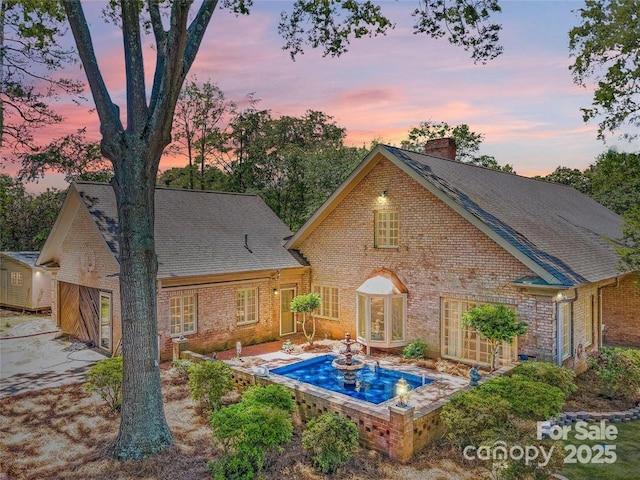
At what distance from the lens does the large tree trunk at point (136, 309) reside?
7.90 metres

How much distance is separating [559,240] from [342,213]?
7.69 metres

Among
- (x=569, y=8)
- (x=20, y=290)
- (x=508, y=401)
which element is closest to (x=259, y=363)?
(x=508, y=401)

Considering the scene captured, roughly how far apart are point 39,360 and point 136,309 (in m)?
9.46

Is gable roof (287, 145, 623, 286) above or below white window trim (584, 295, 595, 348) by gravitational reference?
above

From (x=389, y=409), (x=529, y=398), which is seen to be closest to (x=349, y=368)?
(x=389, y=409)

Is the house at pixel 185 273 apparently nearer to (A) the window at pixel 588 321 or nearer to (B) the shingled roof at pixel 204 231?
(B) the shingled roof at pixel 204 231

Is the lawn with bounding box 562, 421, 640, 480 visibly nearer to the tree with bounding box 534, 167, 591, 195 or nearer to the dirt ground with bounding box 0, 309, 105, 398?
the dirt ground with bounding box 0, 309, 105, 398

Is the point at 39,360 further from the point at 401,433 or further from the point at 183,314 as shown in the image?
the point at 401,433

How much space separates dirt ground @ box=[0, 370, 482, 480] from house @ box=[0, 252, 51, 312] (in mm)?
15243

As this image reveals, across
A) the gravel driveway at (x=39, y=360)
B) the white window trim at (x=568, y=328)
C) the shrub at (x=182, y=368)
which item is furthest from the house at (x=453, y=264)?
the gravel driveway at (x=39, y=360)

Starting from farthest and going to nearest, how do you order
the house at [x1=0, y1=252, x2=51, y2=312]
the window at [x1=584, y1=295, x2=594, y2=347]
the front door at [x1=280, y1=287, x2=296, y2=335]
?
the house at [x1=0, y1=252, x2=51, y2=312] < the front door at [x1=280, y1=287, x2=296, y2=335] < the window at [x1=584, y1=295, x2=594, y2=347]

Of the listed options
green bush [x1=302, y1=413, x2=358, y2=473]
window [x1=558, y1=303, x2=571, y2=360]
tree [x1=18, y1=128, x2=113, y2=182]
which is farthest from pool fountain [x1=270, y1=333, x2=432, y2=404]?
tree [x1=18, y1=128, x2=113, y2=182]

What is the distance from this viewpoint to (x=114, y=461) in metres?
7.65

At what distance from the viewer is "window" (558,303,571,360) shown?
38.9 ft
